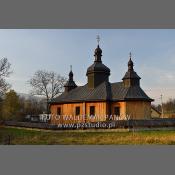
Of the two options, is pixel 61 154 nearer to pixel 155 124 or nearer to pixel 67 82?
pixel 155 124

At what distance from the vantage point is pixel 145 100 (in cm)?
2114

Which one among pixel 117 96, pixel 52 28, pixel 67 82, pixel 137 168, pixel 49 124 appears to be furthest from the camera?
pixel 67 82

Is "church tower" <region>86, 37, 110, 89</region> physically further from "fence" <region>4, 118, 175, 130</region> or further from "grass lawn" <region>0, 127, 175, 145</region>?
"grass lawn" <region>0, 127, 175, 145</region>

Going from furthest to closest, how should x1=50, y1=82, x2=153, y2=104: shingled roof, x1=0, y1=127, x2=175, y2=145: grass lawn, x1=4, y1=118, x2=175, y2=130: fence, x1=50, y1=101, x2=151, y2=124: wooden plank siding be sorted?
x1=50, y1=82, x2=153, y2=104: shingled roof
x1=50, y1=101, x2=151, y2=124: wooden plank siding
x1=4, y1=118, x2=175, y2=130: fence
x1=0, y1=127, x2=175, y2=145: grass lawn

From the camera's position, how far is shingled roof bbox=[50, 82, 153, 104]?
2123 cm

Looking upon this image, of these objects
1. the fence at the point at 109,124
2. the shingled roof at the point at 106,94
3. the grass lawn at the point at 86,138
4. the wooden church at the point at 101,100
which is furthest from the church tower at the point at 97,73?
the grass lawn at the point at 86,138

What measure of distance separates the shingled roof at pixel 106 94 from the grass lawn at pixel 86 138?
3812mm

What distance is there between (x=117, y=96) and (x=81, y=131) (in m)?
4.33

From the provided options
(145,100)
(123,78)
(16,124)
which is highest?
(123,78)

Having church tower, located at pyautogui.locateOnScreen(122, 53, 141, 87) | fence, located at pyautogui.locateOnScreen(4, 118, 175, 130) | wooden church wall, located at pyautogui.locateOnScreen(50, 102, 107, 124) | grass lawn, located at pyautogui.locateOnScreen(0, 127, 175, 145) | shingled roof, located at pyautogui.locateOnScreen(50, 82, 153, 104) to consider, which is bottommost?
grass lawn, located at pyautogui.locateOnScreen(0, 127, 175, 145)

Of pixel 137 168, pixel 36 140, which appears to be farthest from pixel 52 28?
pixel 137 168

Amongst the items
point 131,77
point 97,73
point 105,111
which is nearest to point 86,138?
point 105,111

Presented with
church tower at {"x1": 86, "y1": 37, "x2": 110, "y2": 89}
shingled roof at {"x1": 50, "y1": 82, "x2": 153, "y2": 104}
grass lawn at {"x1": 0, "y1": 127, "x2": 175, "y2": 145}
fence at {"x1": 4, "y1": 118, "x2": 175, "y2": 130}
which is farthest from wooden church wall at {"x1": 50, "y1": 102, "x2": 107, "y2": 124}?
grass lawn at {"x1": 0, "y1": 127, "x2": 175, "y2": 145}

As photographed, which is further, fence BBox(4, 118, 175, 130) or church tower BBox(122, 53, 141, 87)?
church tower BBox(122, 53, 141, 87)
